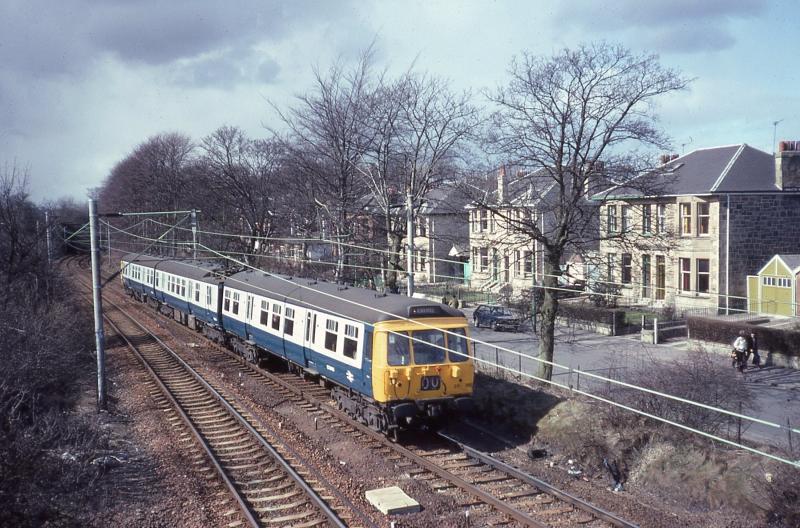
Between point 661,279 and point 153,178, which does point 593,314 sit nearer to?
point 661,279

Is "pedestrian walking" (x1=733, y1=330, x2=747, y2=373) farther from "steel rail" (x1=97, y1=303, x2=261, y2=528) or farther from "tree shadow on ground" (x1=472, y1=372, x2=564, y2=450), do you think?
"steel rail" (x1=97, y1=303, x2=261, y2=528)

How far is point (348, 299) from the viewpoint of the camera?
16.0 metres

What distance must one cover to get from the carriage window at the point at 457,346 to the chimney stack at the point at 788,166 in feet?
83.8

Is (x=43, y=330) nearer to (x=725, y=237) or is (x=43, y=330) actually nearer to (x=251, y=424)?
(x=251, y=424)

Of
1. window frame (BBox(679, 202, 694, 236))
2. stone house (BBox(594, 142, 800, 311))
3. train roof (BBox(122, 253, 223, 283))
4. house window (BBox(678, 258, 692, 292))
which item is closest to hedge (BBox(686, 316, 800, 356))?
stone house (BBox(594, 142, 800, 311))

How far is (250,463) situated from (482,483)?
4346 millimetres

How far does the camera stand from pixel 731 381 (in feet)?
49.1

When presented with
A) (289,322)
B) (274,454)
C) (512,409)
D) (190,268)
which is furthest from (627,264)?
(190,268)

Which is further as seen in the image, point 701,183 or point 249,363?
point 701,183

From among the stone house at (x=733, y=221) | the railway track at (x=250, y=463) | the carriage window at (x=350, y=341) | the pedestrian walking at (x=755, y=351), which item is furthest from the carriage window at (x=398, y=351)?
the stone house at (x=733, y=221)

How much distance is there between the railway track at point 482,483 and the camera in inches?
393

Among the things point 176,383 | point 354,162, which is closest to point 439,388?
point 176,383

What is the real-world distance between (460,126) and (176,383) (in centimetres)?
1224

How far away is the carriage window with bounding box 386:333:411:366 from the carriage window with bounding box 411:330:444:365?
0.55ft
